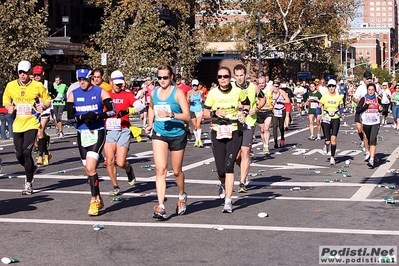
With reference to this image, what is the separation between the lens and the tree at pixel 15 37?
1328 inches

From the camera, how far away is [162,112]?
993cm

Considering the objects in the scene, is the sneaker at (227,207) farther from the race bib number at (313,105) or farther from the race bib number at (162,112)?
the race bib number at (313,105)

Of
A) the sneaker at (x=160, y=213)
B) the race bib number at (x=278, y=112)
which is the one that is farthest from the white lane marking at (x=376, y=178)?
the sneaker at (x=160, y=213)

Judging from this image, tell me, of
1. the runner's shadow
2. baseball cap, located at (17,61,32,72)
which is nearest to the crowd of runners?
baseball cap, located at (17,61,32,72)

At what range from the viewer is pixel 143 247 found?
26.8ft

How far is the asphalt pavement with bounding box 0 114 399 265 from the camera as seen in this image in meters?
7.88

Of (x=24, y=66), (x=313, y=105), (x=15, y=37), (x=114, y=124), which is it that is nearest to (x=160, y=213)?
(x=114, y=124)

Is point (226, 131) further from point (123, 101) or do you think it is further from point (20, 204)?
point (20, 204)

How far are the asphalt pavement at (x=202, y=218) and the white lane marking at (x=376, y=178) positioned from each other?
0.05 feet

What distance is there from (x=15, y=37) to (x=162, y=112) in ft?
85.4

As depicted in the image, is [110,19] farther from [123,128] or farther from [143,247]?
[143,247]

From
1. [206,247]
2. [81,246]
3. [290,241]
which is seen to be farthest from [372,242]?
[81,246]

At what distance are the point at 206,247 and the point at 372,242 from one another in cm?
174

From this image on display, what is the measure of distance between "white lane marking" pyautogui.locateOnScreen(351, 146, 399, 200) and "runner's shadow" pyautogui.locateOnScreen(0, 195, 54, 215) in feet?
15.2
